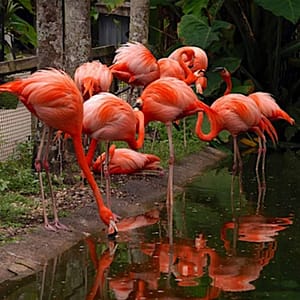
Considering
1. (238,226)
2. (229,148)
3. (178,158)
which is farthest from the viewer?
(229,148)

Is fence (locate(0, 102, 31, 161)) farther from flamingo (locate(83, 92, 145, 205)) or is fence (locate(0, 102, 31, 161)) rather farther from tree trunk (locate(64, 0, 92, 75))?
flamingo (locate(83, 92, 145, 205))

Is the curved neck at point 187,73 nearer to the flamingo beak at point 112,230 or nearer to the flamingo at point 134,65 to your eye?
the flamingo at point 134,65

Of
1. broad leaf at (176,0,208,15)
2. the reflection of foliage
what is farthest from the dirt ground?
the reflection of foliage

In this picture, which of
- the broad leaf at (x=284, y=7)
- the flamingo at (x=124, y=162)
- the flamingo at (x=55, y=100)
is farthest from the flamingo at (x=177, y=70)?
the flamingo at (x=55, y=100)

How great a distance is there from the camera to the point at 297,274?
495 centimetres

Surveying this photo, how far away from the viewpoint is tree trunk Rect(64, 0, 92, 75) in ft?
22.9

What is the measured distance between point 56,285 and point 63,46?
9.52 ft

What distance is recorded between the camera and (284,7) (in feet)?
32.0

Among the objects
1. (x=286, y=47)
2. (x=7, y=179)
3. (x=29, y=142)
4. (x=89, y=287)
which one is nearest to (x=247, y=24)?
(x=286, y=47)

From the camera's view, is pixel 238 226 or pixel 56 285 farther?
pixel 238 226

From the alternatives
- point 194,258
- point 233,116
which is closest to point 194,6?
point 233,116

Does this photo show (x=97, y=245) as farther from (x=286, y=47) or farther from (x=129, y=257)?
(x=286, y=47)

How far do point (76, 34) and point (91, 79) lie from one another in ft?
1.53

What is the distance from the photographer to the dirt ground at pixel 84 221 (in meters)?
4.98
